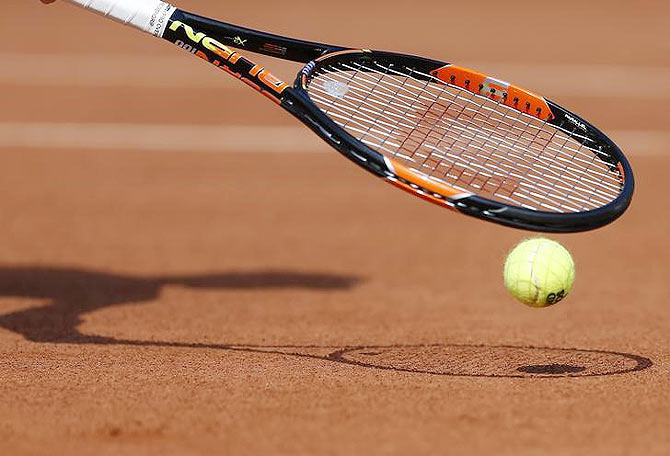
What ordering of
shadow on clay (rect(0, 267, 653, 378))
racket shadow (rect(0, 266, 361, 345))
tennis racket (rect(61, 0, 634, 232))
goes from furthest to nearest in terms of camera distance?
1. racket shadow (rect(0, 266, 361, 345))
2. shadow on clay (rect(0, 267, 653, 378))
3. tennis racket (rect(61, 0, 634, 232))

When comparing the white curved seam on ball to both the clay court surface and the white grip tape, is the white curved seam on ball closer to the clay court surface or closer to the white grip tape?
the clay court surface

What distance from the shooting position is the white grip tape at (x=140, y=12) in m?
5.57

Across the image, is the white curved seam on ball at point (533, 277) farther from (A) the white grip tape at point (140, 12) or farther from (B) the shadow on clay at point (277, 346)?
(A) the white grip tape at point (140, 12)

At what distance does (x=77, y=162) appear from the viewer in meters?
11.5

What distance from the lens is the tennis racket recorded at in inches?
194

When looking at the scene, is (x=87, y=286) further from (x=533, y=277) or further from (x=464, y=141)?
(x=533, y=277)

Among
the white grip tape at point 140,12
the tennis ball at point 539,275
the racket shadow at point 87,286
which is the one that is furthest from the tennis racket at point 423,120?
the racket shadow at point 87,286

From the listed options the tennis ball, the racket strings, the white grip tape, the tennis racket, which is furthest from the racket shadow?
the tennis ball

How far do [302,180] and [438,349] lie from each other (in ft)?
17.6

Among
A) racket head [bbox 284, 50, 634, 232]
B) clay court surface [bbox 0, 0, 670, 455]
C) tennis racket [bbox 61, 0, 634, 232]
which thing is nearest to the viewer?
clay court surface [bbox 0, 0, 670, 455]

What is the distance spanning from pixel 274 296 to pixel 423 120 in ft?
7.16

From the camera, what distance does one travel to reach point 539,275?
512cm

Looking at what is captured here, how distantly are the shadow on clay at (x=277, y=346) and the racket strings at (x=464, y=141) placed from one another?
2.57ft

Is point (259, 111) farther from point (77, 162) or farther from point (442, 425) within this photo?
point (442, 425)
